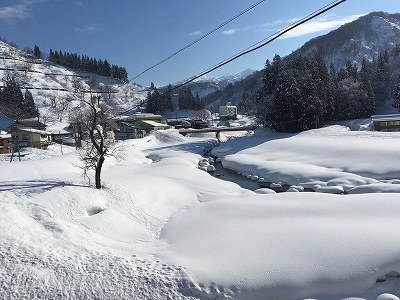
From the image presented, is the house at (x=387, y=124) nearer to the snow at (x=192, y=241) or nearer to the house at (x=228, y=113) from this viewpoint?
the snow at (x=192, y=241)

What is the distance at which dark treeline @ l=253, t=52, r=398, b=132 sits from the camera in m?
47.9

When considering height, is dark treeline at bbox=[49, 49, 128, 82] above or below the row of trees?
above

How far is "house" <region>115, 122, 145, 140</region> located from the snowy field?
42.1 metres

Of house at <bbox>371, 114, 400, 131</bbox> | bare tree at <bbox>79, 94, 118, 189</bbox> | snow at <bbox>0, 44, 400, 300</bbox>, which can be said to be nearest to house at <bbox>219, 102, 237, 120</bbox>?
house at <bbox>371, 114, 400, 131</bbox>

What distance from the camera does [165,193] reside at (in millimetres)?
22203

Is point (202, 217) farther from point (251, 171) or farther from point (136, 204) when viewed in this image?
point (251, 171)

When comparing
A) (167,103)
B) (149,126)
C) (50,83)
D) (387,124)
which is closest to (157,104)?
(167,103)

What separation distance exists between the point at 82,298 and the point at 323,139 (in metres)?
36.9

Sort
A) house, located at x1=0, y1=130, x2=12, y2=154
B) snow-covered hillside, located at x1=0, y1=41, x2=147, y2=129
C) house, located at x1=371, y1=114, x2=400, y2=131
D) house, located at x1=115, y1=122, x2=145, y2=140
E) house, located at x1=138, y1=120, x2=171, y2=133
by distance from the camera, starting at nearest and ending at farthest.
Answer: house, located at x1=0, y1=130, x2=12, y2=154, house, located at x1=371, y1=114, x2=400, y2=131, house, located at x1=115, y1=122, x2=145, y2=140, house, located at x1=138, y1=120, x2=171, y2=133, snow-covered hillside, located at x1=0, y1=41, x2=147, y2=129

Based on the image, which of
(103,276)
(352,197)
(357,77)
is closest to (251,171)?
(352,197)

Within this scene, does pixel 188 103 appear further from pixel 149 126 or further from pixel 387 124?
pixel 387 124

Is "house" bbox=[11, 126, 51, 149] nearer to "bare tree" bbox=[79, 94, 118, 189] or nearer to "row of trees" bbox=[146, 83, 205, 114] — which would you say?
"bare tree" bbox=[79, 94, 118, 189]

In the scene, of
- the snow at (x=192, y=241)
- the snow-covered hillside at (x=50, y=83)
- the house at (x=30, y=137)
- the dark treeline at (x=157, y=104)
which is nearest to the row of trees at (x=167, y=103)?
the dark treeline at (x=157, y=104)

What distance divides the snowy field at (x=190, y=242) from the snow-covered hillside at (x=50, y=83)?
8348cm
